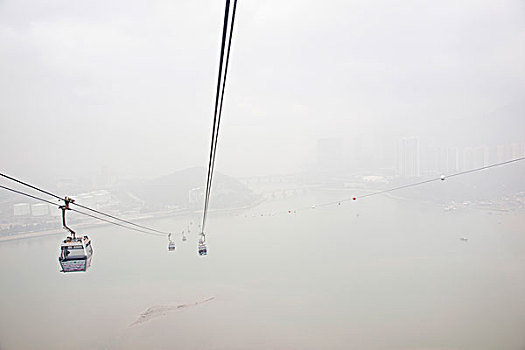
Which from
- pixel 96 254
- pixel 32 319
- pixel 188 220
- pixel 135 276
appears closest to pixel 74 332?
pixel 32 319

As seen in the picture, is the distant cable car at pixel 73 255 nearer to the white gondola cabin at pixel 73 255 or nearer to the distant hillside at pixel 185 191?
the white gondola cabin at pixel 73 255

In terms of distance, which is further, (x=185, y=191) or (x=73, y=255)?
(x=185, y=191)

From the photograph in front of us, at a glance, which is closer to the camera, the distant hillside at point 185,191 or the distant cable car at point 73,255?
the distant cable car at point 73,255

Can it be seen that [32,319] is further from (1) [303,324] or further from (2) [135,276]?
(1) [303,324]

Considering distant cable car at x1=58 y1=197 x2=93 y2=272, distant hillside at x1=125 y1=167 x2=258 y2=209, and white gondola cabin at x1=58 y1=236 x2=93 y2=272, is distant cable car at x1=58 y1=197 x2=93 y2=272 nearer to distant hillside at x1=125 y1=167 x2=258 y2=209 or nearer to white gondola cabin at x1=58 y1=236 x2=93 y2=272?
white gondola cabin at x1=58 y1=236 x2=93 y2=272

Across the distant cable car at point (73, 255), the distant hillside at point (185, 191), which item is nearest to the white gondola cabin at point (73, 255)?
the distant cable car at point (73, 255)

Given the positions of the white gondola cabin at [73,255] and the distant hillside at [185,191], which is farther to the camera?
the distant hillside at [185,191]

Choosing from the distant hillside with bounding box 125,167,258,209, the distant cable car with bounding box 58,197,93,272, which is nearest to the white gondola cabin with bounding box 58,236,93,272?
the distant cable car with bounding box 58,197,93,272

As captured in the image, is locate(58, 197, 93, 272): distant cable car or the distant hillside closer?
locate(58, 197, 93, 272): distant cable car

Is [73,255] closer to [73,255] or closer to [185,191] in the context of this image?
[73,255]

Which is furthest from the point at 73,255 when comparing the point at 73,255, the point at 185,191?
the point at 185,191

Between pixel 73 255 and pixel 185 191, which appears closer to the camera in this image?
pixel 73 255
